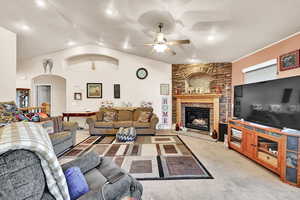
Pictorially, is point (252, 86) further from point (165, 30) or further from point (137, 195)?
point (137, 195)

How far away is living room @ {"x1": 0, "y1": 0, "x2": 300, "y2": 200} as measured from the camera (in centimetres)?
120

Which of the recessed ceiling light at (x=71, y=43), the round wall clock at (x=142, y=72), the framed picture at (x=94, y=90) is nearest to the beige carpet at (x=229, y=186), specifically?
the round wall clock at (x=142, y=72)

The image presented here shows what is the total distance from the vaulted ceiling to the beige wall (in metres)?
0.16

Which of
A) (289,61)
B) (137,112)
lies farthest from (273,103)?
(137,112)

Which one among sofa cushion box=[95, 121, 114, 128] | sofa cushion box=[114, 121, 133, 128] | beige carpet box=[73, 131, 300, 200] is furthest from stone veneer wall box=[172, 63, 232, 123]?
sofa cushion box=[95, 121, 114, 128]

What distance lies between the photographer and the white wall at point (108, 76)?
5.84 m

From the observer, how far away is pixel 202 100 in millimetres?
5070

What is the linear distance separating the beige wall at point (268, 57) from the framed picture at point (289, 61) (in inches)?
3.0

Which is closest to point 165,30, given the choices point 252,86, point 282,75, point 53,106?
point 252,86

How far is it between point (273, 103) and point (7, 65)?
5967 mm

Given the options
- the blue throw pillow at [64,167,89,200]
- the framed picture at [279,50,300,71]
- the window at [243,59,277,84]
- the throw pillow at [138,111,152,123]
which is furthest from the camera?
the throw pillow at [138,111,152,123]

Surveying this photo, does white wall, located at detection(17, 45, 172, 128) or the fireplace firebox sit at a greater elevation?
white wall, located at detection(17, 45, 172, 128)

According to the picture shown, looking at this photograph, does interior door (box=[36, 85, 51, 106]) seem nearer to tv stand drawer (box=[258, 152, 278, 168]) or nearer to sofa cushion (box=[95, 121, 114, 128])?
sofa cushion (box=[95, 121, 114, 128])

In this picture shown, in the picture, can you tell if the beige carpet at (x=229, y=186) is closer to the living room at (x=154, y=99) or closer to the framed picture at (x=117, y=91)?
the living room at (x=154, y=99)
